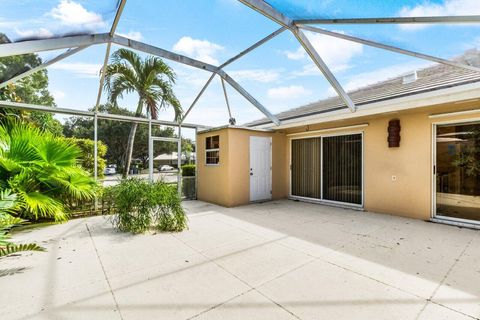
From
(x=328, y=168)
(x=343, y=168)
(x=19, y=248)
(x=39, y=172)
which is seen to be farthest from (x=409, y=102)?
(x=39, y=172)

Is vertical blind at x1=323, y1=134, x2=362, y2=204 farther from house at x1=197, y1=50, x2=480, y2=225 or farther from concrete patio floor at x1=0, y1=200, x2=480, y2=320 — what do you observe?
concrete patio floor at x1=0, y1=200, x2=480, y2=320

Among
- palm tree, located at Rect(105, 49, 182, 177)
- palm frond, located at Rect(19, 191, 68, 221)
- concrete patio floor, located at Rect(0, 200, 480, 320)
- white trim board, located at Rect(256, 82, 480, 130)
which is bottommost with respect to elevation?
concrete patio floor, located at Rect(0, 200, 480, 320)

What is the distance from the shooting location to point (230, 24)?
4.75 meters

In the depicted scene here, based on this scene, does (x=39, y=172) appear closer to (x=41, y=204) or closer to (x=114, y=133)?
(x=41, y=204)

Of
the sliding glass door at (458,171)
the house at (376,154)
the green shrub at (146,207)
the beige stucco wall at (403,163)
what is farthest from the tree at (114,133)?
the sliding glass door at (458,171)

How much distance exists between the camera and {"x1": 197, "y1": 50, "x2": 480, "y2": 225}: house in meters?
5.07

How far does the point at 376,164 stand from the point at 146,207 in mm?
5959

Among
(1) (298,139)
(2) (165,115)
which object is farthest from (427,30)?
(2) (165,115)

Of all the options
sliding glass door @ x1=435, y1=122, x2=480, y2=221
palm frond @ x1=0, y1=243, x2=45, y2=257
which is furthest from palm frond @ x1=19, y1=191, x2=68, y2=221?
sliding glass door @ x1=435, y1=122, x2=480, y2=221

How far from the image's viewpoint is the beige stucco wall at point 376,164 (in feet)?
18.3

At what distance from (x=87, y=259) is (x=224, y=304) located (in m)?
2.39

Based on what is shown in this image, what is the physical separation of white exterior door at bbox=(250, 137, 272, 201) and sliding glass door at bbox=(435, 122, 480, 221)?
15.2ft

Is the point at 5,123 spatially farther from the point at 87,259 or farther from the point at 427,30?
the point at 427,30

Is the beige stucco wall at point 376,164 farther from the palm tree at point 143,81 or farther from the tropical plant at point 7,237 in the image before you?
the tropical plant at point 7,237
